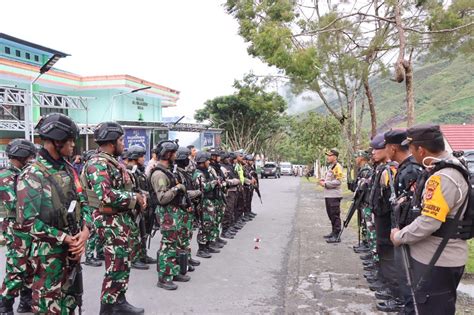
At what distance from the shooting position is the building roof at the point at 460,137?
15606mm

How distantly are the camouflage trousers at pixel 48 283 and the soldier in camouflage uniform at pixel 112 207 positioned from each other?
91 centimetres

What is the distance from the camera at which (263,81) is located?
16453mm

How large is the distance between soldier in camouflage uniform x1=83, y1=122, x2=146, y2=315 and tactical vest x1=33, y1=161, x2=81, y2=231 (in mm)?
791

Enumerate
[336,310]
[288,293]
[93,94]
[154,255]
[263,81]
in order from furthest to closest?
[93,94], [263,81], [154,255], [288,293], [336,310]

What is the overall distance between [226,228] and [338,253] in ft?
8.26

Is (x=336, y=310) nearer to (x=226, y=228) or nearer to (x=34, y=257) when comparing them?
(x=34, y=257)

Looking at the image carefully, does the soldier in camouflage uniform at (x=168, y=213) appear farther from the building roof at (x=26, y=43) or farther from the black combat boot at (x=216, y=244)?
the building roof at (x=26, y=43)

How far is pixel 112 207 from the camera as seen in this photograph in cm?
397

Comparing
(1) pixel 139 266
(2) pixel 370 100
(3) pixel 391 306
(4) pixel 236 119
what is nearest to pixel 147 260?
(1) pixel 139 266

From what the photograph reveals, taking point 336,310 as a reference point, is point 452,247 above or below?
above

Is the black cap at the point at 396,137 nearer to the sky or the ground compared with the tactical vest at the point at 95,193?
nearer to the sky

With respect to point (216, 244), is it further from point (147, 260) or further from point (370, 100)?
point (370, 100)

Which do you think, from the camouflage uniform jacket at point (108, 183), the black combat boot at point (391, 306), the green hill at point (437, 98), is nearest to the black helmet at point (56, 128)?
the camouflage uniform jacket at point (108, 183)

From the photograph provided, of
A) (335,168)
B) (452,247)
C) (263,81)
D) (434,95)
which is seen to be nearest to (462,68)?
(434,95)
